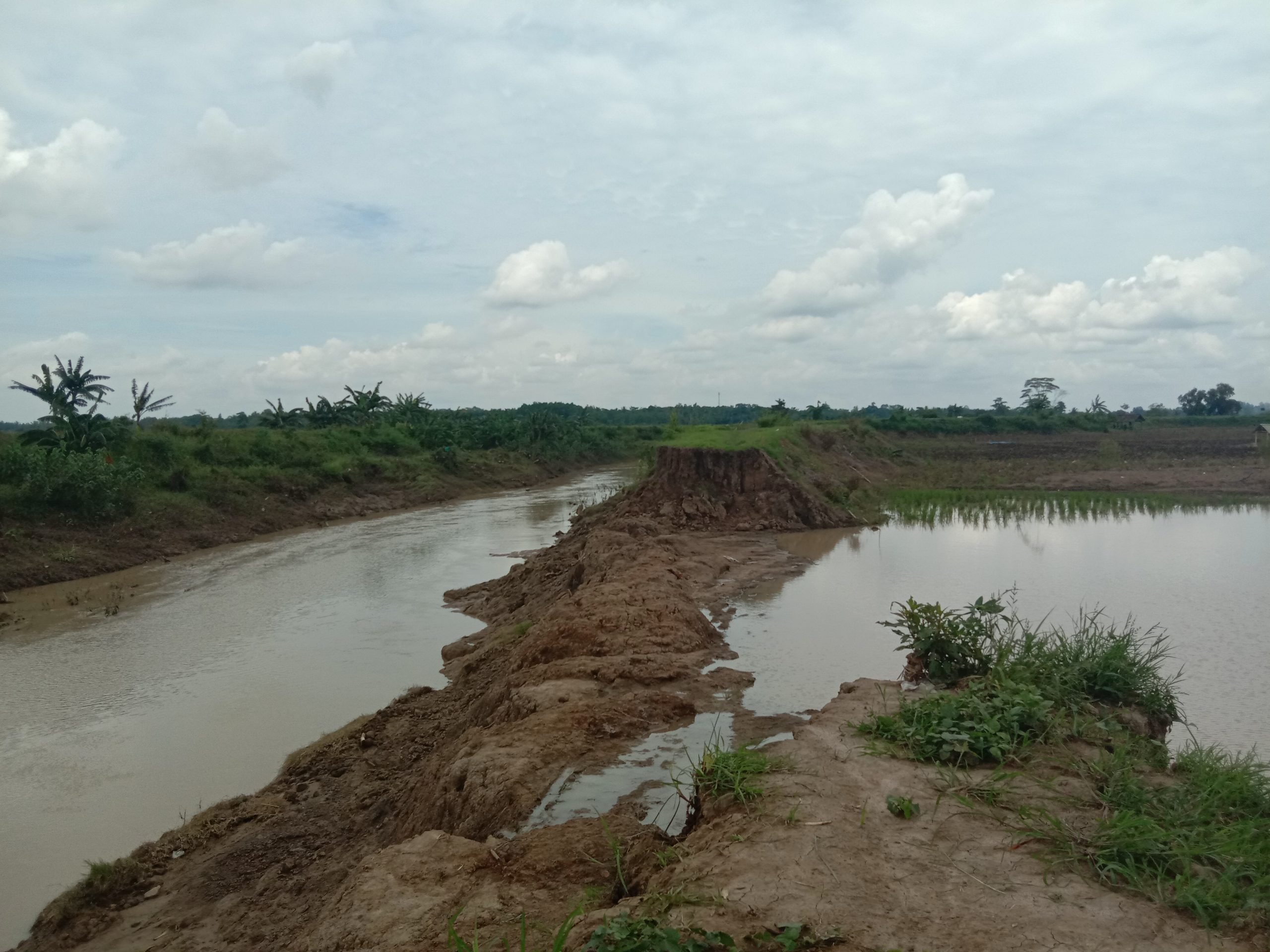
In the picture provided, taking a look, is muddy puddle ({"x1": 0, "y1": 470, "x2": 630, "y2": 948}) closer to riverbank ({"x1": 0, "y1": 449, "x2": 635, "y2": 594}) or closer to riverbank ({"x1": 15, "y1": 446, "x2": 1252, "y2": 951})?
riverbank ({"x1": 15, "y1": 446, "x2": 1252, "y2": 951})

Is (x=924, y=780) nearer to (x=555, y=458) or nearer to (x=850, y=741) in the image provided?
(x=850, y=741)

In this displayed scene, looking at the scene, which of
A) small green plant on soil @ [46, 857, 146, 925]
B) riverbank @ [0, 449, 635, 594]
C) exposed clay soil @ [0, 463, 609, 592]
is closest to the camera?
small green plant on soil @ [46, 857, 146, 925]

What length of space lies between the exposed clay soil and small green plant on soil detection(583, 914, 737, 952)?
60.3 ft

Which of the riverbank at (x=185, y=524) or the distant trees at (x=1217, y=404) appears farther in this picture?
the distant trees at (x=1217, y=404)

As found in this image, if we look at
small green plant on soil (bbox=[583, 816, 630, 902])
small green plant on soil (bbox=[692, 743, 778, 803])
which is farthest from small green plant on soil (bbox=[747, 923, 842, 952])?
small green plant on soil (bbox=[692, 743, 778, 803])

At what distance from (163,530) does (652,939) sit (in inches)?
882

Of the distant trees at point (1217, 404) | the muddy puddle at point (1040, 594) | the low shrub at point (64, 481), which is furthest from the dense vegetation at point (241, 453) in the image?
the distant trees at point (1217, 404)

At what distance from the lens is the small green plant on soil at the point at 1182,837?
128 inches

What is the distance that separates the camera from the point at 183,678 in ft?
34.2

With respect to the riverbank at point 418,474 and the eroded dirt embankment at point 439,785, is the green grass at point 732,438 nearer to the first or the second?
the riverbank at point 418,474

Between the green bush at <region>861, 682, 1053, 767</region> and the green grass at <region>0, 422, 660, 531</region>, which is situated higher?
the green grass at <region>0, 422, 660, 531</region>

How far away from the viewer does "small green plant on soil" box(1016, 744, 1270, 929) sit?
128 inches

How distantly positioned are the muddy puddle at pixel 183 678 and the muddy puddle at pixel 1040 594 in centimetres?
435

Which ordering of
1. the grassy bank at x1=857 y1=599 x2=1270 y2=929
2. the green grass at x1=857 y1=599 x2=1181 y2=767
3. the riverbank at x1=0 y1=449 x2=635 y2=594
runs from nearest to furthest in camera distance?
the grassy bank at x1=857 y1=599 x2=1270 y2=929 → the green grass at x1=857 y1=599 x2=1181 y2=767 → the riverbank at x1=0 y1=449 x2=635 y2=594
